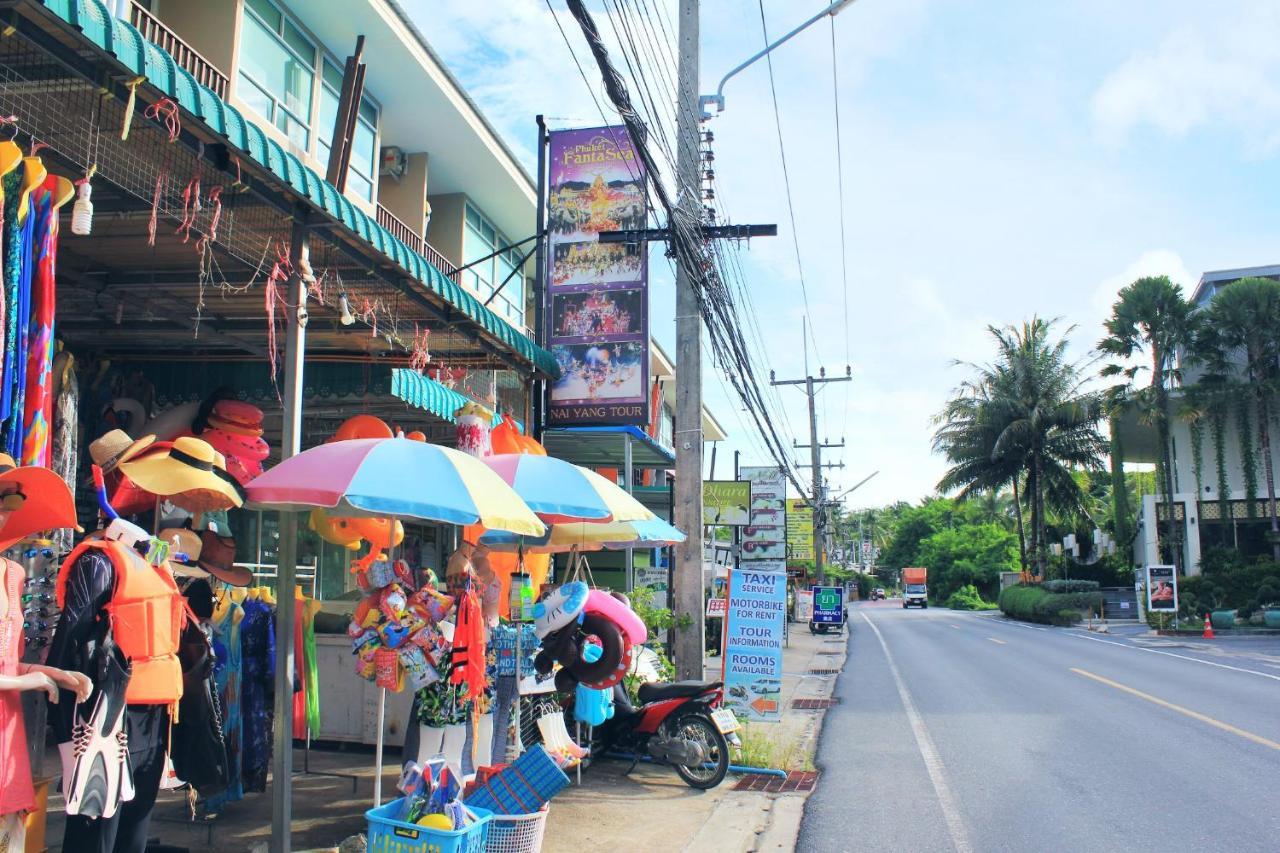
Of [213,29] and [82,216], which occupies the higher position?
[213,29]

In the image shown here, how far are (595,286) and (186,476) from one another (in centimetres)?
865

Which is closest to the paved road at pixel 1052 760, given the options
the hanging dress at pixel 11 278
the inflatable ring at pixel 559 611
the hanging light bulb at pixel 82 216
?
the inflatable ring at pixel 559 611

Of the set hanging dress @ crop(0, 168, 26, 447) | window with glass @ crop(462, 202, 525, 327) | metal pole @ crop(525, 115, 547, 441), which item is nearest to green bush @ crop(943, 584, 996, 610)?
window with glass @ crop(462, 202, 525, 327)

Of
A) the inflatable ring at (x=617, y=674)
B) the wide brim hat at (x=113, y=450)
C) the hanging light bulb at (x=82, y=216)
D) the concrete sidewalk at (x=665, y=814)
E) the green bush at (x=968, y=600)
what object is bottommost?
the green bush at (x=968, y=600)

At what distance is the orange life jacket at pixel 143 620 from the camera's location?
171 inches

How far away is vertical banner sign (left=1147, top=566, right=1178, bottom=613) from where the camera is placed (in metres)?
30.8

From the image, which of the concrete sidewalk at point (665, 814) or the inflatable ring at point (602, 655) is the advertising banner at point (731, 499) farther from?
the inflatable ring at point (602, 655)

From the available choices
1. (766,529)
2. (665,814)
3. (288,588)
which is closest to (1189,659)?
(766,529)

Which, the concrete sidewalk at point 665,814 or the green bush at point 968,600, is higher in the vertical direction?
the concrete sidewalk at point 665,814

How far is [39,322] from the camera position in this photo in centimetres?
462

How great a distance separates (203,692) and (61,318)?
15.5 feet

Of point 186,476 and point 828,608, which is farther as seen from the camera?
point 828,608

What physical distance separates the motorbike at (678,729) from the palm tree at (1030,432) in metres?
38.9

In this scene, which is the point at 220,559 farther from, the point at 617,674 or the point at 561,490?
the point at 617,674
